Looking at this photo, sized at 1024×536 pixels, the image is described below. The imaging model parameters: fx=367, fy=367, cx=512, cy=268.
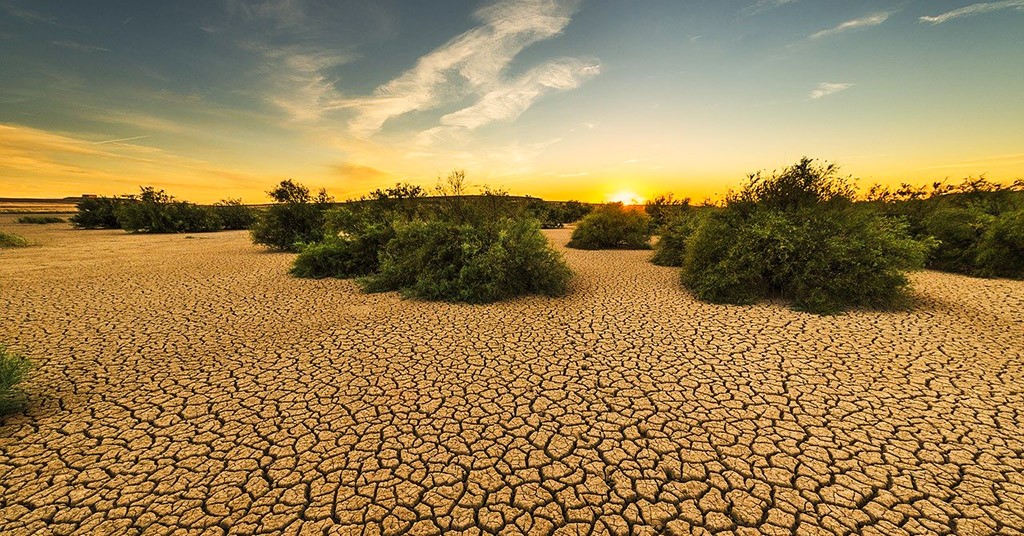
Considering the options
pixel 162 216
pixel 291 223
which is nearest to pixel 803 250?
pixel 291 223

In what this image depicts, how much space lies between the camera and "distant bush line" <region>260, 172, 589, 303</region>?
8367mm

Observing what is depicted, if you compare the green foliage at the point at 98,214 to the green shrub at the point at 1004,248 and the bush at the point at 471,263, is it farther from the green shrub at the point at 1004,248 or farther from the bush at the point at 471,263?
the green shrub at the point at 1004,248

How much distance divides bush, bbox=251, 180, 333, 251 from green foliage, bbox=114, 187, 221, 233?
1465cm

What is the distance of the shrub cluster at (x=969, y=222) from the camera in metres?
9.82

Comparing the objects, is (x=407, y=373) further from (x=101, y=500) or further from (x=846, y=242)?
(x=846, y=242)

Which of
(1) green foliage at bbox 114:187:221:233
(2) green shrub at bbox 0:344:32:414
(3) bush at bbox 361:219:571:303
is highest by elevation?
(1) green foliage at bbox 114:187:221:233

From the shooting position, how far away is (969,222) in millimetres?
10969

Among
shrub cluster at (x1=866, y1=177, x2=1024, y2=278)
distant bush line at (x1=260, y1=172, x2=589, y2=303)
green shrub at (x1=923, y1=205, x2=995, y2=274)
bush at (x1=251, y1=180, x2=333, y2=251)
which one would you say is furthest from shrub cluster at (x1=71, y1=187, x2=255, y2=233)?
green shrub at (x1=923, y1=205, x2=995, y2=274)

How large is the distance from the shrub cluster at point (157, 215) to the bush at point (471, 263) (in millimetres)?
25372

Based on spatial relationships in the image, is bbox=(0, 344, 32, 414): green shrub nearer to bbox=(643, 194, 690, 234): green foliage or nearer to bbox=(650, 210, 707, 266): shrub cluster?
bbox=(650, 210, 707, 266): shrub cluster

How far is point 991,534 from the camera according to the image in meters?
2.40

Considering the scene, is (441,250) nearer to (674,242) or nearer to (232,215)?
(674,242)

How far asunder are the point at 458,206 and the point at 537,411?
7.32 m

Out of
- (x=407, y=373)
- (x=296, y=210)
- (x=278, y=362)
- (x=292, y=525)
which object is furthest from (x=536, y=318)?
(x=296, y=210)
